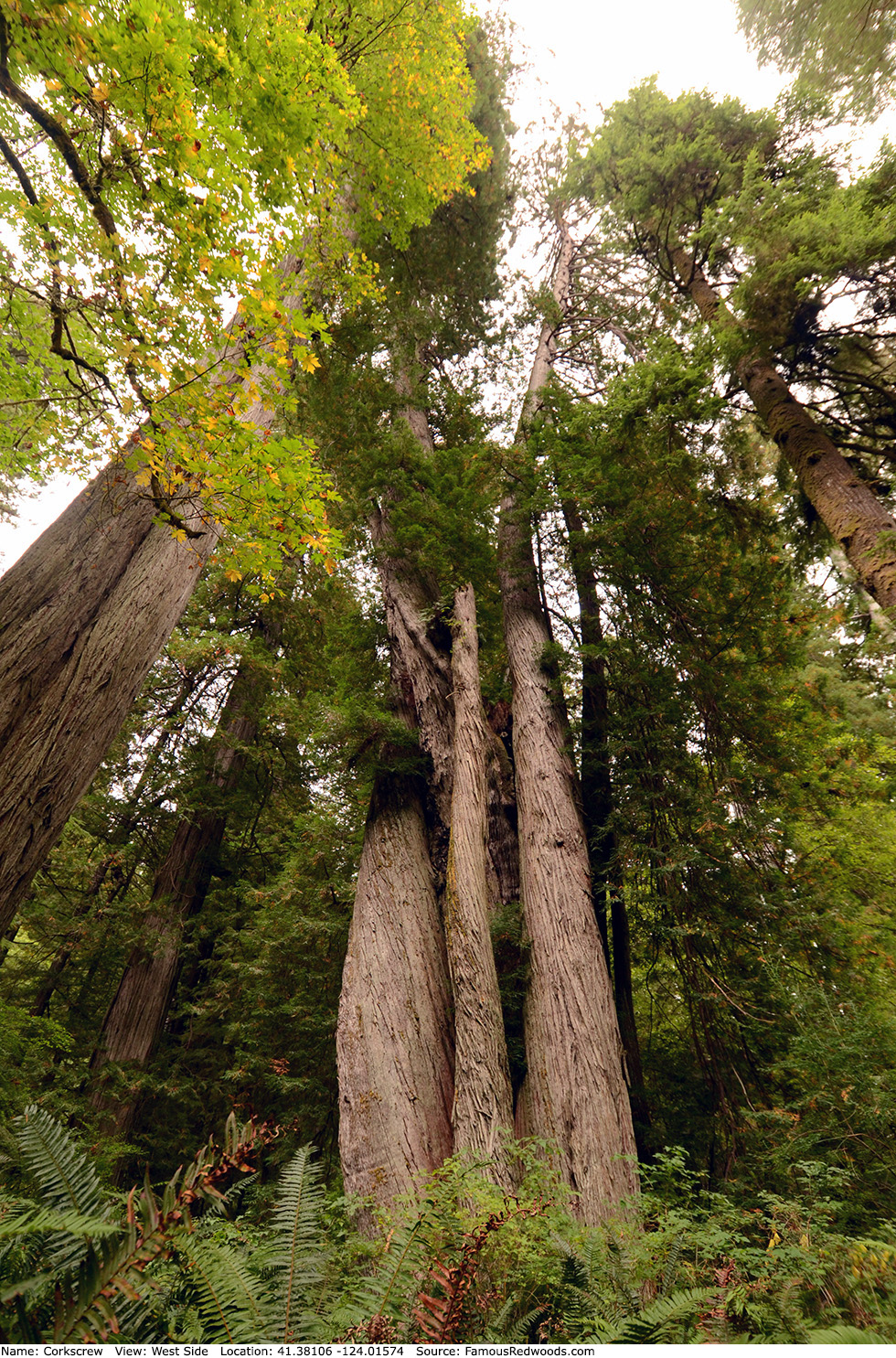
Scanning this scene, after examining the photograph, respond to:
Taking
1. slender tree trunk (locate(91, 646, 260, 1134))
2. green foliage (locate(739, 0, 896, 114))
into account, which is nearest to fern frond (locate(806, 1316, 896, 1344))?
slender tree trunk (locate(91, 646, 260, 1134))

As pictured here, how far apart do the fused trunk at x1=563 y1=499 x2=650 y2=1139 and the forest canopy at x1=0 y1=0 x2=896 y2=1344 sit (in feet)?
0.27

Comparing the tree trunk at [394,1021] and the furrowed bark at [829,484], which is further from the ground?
the furrowed bark at [829,484]

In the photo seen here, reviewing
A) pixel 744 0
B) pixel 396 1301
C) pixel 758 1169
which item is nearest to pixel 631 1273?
pixel 396 1301

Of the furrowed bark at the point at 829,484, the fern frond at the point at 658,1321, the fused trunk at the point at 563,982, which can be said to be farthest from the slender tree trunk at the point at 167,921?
the furrowed bark at the point at 829,484

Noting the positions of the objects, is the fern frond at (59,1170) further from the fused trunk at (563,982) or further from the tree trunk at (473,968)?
the fused trunk at (563,982)

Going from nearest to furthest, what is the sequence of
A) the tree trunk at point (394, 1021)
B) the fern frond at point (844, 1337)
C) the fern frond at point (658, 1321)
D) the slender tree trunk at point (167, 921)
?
1. the fern frond at point (844, 1337)
2. the fern frond at point (658, 1321)
3. the tree trunk at point (394, 1021)
4. the slender tree trunk at point (167, 921)

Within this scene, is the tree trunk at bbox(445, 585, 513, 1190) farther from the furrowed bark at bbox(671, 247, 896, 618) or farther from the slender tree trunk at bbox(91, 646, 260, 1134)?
the slender tree trunk at bbox(91, 646, 260, 1134)

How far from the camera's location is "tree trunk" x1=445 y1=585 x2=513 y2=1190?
390 centimetres

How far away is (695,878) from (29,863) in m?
4.85

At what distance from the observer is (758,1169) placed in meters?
3.95

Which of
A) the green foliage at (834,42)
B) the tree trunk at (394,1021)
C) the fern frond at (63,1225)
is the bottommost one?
the fern frond at (63,1225)

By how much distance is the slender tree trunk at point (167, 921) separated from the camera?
704 cm

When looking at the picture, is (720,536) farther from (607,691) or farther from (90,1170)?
(90,1170)

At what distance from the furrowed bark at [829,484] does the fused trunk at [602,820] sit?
2.25 metres
